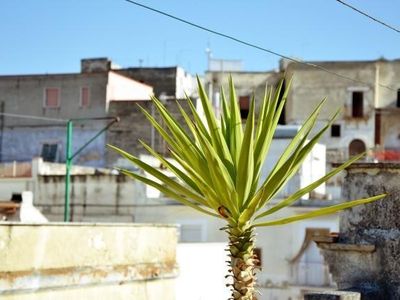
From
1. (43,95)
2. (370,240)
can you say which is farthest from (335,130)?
(370,240)

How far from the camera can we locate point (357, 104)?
5094cm

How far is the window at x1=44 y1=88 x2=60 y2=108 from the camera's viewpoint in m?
43.8

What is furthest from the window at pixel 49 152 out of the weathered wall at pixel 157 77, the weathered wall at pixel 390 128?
the weathered wall at pixel 390 128

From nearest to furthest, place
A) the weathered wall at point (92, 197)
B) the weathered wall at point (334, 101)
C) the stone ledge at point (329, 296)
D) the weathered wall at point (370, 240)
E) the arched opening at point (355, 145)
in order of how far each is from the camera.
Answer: the stone ledge at point (329, 296) → the weathered wall at point (370, 240) → the weathered wall at point (92, 197) → the weathered wall at point (334, 101) → the arched opening at point (355, 145)

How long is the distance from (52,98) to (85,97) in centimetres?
192

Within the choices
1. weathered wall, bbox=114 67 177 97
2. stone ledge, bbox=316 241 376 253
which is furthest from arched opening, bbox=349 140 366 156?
stone ledge, bbox=316 241 376 253

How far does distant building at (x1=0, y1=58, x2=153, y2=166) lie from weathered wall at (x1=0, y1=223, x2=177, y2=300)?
2735 cm

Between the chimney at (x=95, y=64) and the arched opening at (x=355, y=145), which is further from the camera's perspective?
the arched opening at (x=355, y=145)

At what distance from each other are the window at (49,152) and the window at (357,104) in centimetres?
1833

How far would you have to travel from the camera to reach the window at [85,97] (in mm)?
43062

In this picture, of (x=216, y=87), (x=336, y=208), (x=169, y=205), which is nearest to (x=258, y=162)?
(x=336, y=208)

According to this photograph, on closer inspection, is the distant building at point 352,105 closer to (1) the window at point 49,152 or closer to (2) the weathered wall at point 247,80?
(2) the weathered wall at point 247,80

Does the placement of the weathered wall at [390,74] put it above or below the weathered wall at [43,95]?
above

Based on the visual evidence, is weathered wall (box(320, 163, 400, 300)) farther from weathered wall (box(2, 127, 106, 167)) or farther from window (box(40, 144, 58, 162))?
window (box(40, 144, 58, 162))
